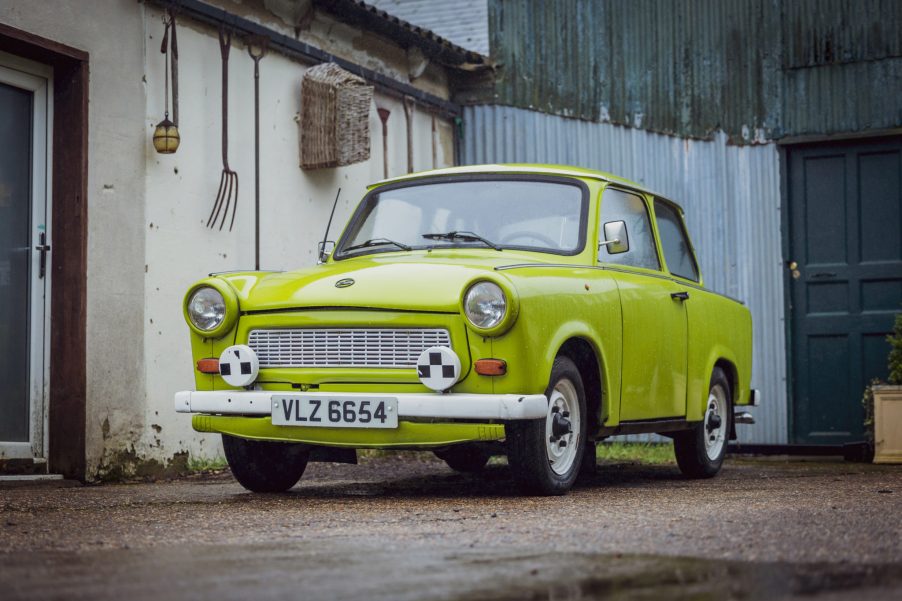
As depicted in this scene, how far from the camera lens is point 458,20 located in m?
12.3

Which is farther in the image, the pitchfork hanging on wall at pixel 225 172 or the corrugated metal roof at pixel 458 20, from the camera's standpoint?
the corrugated metal roof at pixel 458 20

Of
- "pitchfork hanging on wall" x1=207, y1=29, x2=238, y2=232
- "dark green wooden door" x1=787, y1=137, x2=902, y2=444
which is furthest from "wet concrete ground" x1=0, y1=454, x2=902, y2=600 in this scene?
"dark green wooden door" x1=787, y1=137, x2=902, y2=444

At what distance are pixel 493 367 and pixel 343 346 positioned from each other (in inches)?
28.5

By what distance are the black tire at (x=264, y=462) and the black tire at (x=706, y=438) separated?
2403 millimetres

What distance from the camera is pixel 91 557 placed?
3809mm

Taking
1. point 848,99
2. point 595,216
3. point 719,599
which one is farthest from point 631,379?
point 848,99

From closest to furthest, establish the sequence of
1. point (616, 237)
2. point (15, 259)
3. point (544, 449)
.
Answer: point (544, 449), point (616, 237), point (15, 259)

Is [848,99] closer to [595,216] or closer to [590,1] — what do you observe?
[590,1]

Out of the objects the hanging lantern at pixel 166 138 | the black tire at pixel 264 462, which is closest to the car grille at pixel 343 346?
the black tire at pixel 264 462

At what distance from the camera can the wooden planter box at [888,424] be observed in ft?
30.6

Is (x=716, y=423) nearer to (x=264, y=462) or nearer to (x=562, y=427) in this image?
(x=562, y=427)

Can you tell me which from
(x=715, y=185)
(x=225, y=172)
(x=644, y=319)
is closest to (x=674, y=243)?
(x=644, y=319)

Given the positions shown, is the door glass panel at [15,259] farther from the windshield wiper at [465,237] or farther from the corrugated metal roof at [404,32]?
the corrugated metal roof at [404,32]

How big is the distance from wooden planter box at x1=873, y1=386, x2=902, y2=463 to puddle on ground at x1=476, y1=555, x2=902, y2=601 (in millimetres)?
6188
